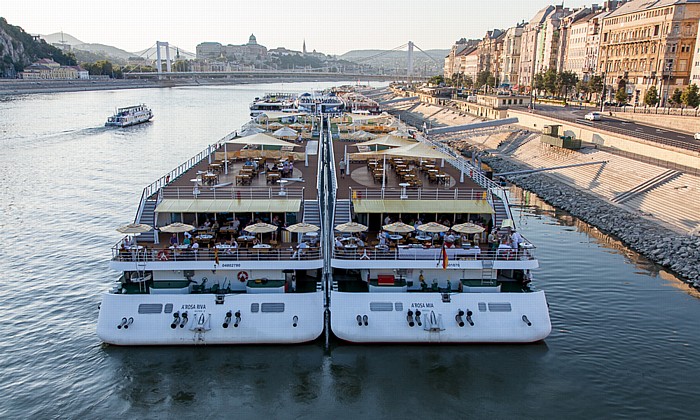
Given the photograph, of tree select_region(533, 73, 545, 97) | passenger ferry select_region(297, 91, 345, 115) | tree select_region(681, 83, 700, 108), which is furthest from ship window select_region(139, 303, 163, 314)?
tree select_region(533, 73, 545, 97)

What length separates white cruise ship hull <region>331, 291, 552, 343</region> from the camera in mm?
16812

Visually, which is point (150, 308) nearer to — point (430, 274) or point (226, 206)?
point (226, 206)

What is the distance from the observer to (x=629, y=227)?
31.5m

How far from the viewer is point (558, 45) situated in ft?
359

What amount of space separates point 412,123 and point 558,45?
119ft

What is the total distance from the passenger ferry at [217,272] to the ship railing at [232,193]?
0.19 ft

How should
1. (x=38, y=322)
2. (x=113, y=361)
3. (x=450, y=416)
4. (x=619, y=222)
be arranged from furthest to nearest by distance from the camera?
1. (x=619, y=222)
2. (x=38, y=322)
3. (x=113, y=361)
4. (x=450, y=416)

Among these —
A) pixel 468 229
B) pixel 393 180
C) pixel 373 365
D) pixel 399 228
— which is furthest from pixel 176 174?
pixel 373 365

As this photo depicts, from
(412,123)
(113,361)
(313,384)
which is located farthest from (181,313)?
(412,123)

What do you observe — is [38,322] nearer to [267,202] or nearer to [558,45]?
[267,202]

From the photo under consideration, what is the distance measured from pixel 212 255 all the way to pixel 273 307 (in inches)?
106

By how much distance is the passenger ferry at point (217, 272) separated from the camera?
1655 cm

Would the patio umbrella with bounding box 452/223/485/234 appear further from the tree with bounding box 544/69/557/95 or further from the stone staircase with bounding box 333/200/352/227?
the tree with bounding box 544/69/557/95

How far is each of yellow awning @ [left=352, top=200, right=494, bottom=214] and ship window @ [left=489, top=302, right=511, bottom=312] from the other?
3758 mm
